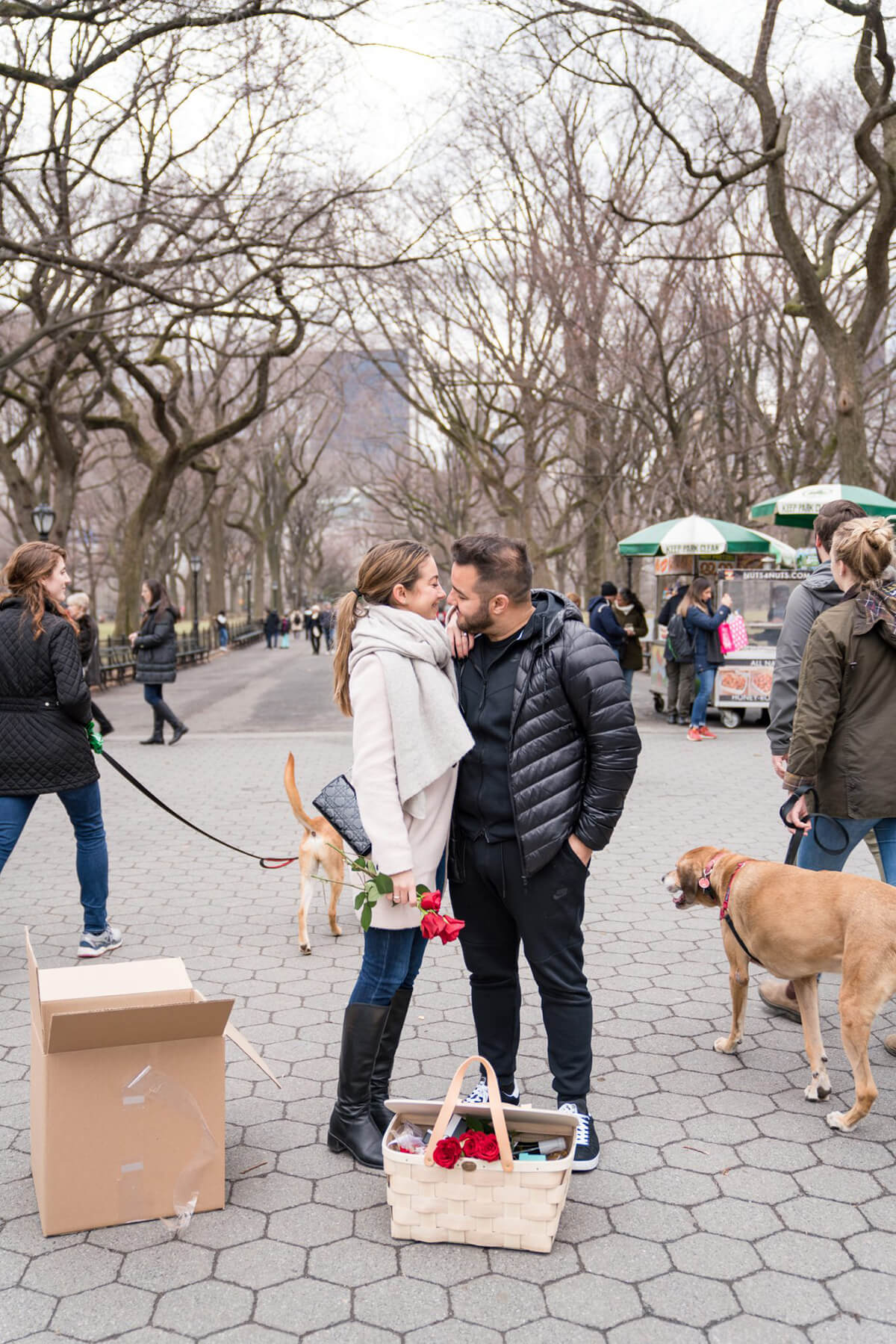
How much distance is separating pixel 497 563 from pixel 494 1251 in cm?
186

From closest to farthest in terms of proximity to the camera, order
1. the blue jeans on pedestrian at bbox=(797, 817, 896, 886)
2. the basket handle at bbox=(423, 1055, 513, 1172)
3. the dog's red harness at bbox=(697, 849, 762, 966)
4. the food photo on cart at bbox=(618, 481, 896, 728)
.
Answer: the basket handle at bbox=(423, 1055, 513, 1172)
the dog's red harness at bbox=(697, 849, 762, 966)
the blue jeans on pedestrian at bbox=(797, 817, 896, 886)
the food photo on cart at bbox=(618, 481, 896, 728)

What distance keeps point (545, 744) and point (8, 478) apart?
71.5 ft

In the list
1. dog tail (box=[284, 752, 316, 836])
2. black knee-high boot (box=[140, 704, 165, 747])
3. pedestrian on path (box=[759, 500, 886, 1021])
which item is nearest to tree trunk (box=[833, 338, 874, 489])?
black knee-high boot (box=[140, 704, 165, 747])

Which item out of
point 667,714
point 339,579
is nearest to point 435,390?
point 667,714

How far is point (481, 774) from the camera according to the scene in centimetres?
338

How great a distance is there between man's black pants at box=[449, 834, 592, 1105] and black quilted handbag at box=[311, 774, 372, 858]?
296 mm

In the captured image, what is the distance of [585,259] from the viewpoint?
61.6 ft

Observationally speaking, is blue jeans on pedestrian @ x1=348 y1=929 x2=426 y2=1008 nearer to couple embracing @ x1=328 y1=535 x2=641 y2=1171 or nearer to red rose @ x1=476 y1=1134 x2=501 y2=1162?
couple embracing @ x1=328 y1=535 x2=641 y2=1171

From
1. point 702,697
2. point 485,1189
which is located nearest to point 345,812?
point 485,1189

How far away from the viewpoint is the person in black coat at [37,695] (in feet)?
16.8

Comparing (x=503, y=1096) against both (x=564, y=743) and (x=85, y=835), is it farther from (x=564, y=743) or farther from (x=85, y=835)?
(x=85, y=835)

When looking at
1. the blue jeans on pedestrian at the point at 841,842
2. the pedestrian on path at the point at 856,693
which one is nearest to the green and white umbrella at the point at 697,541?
the blue jeans on pedestrian at the point at 841,842

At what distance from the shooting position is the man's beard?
10.9 feet

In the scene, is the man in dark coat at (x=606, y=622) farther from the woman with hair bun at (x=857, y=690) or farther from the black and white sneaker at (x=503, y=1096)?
the black and white sneaker at (x=503, y=1096)
